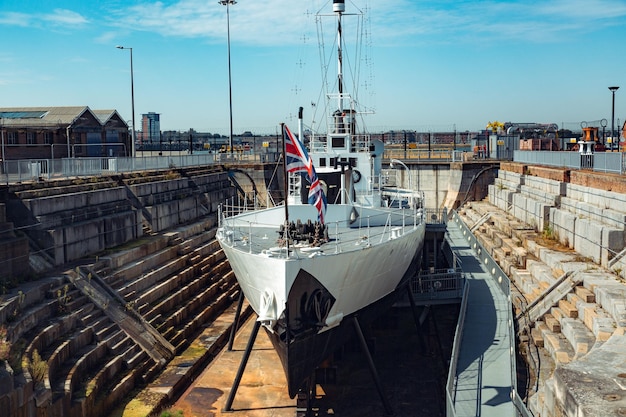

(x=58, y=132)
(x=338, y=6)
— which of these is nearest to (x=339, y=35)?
(x=338, y=6)

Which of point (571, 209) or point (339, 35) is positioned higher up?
point (339, 35)

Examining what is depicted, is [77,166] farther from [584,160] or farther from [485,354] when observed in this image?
[584,160]

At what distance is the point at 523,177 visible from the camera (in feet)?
111

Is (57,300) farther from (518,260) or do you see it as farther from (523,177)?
(523,177)

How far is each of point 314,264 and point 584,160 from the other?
17669 mm

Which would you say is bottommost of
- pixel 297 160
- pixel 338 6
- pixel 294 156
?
pixel 297 160

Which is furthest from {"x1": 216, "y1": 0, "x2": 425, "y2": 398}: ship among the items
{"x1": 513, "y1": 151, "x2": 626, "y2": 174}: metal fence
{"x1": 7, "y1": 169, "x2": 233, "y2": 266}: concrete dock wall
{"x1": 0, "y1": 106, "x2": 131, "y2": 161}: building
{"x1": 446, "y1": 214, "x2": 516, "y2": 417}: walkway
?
{"x1": 0, "y1": 106, "x2": 131, "y2": 161}: building

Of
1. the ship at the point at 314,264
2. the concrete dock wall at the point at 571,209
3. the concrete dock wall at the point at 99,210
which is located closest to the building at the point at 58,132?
the concrete dock wall at the point at 99,210

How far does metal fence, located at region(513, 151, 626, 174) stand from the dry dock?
29.3 feet

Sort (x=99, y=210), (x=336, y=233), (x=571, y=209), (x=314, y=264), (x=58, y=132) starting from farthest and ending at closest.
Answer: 1. (x=58, y=132)
2. (x=571, y=209)
3. (x=99, y=210)
4. (x=336, y=233)
5. (x=314, y=264)

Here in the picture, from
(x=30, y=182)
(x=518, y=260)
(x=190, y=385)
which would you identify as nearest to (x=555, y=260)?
(x=518, y=260)

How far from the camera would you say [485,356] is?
51.6 feet

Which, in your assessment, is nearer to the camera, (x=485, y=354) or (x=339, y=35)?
(x=485, y=354)

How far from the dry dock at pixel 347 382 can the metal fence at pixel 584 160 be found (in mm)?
8944
